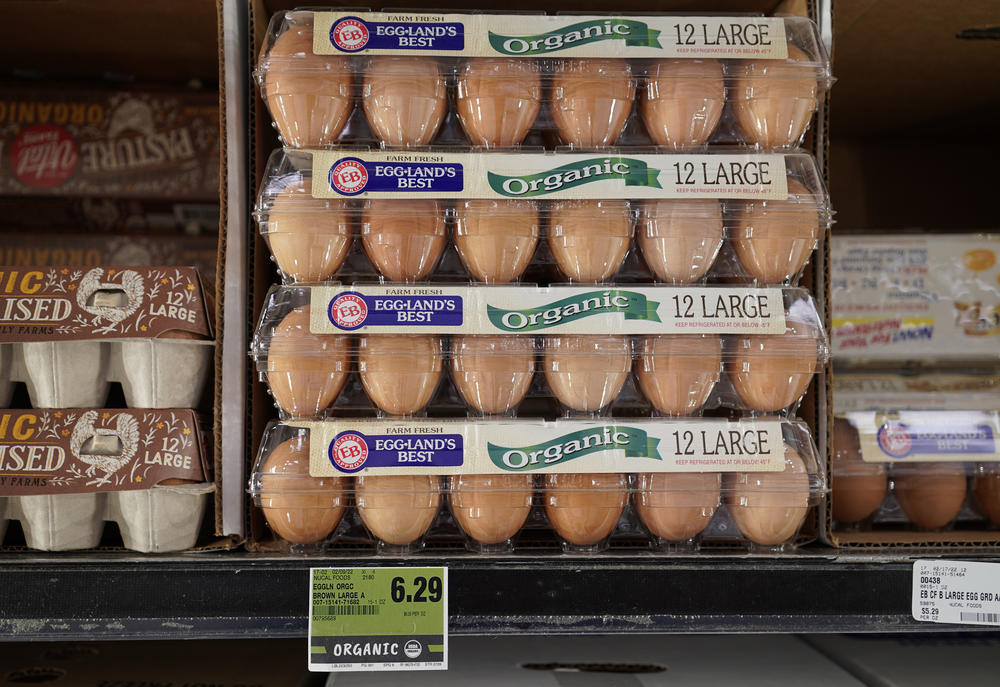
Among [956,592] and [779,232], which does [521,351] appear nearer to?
[779,232]

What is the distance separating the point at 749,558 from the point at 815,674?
0.36 meters

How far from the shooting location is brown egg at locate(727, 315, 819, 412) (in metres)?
0.97

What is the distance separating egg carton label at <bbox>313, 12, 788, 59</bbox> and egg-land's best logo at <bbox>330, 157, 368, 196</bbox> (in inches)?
6.2

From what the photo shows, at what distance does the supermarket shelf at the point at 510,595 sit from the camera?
88 cm

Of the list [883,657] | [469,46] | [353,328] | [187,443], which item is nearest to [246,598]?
[187,443]

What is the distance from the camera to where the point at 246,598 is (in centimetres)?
89

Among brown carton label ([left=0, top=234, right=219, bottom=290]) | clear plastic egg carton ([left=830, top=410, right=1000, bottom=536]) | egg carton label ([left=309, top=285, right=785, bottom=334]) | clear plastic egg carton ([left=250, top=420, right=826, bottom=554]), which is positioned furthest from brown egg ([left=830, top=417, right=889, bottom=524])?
brown carton label ([left=0, top=234, right=219, bottom=290])

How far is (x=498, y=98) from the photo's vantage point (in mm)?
981

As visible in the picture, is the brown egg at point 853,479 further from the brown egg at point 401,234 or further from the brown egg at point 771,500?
the brown egg at point 401,234

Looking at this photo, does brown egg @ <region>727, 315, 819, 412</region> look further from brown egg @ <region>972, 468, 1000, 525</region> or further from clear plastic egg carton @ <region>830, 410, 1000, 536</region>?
brown egg @ <region>972, 468, 1000, 525</region>

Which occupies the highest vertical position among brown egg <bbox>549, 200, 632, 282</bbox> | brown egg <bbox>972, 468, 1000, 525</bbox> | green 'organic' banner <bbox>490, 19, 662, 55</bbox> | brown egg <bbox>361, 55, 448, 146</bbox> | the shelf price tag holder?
green 'organic' banner <bbox>490, 19, 662, 55</bbox>

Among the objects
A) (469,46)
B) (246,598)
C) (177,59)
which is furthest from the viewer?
(177,59)

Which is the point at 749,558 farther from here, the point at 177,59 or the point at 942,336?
the point at 177,59

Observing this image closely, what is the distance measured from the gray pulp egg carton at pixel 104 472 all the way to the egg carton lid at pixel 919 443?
0.88 meters
